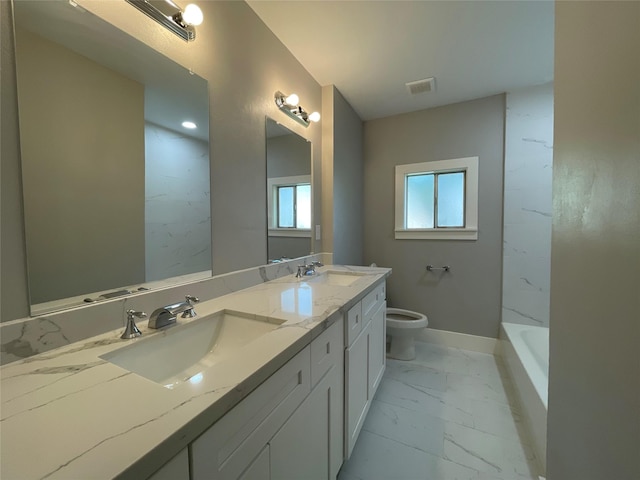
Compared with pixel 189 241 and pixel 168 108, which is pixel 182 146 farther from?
pixel 189 241

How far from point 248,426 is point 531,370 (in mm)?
1918

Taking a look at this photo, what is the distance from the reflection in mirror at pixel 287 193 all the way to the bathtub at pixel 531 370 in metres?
1.66

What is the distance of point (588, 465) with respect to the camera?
22.6 inches

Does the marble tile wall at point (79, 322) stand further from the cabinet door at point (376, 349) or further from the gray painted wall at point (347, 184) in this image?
the gray painted wall at point (347, 184)

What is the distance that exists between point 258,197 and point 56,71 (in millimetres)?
907

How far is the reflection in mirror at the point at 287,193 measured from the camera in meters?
1.64

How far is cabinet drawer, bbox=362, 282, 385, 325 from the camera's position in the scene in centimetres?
144

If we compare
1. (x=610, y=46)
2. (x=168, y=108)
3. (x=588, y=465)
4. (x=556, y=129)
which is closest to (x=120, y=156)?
(x=168, y=108)

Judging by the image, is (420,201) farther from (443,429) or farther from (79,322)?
(79,322)

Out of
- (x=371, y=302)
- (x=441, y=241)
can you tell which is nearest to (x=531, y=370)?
(x=371, y=302)

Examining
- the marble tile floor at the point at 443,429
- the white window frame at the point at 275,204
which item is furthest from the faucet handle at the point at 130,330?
the marble tile floor at the point at 443,429

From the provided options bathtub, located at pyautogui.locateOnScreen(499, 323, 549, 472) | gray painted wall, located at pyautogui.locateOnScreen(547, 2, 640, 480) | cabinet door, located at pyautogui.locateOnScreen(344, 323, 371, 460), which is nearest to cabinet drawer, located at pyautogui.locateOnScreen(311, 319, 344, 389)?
cabinet door, located at pyautogui.locateOnScreen(344, 323, 371, 460)

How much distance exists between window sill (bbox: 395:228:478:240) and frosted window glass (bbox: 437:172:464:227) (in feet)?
0.40

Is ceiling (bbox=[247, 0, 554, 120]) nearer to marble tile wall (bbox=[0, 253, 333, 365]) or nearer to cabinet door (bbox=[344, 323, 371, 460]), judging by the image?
marble tile wall (bbox=[0, 253, 333, 365])
